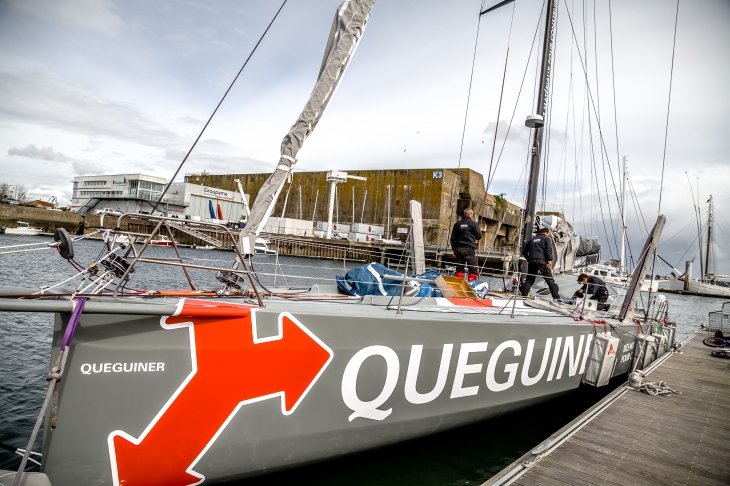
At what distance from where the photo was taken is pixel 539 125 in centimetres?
660

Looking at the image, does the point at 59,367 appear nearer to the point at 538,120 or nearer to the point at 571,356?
the point at 571,356

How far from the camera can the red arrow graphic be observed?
245cm

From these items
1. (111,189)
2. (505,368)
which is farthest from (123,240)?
(111,189)

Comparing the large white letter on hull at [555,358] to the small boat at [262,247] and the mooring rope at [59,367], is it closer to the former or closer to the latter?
the small boat at [262,247]

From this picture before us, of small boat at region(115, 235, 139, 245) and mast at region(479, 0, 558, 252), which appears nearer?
small boat at region(115, 235, 139, 245)

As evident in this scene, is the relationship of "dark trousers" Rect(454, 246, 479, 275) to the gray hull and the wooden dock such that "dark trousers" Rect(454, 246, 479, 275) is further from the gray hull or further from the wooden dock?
the wooden dock

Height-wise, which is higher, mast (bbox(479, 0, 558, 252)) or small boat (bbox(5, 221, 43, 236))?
mast (bbox(479, 0, 558, 252))

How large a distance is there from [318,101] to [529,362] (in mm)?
2929

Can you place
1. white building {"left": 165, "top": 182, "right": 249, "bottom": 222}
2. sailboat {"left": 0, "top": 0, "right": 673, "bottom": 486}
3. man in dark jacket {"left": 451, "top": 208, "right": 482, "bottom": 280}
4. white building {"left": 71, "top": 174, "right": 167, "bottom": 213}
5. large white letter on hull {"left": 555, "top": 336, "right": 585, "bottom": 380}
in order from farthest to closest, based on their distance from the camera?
white building {"left": 71, "top": 174, "right": 167, "bottom": 213} < white building {"left": 165, "top": 182, "right": 249, "bottom": 222} < man in dark jacket {"left": 451, "top": 208, "right": 482, "bottom": 280} < large white letter on hull {"left": 555, "top": 336, "right": 585, "bottom": 380} < sailboat {"left": 0, "top": 0, "right": 673, "bottom": 486}

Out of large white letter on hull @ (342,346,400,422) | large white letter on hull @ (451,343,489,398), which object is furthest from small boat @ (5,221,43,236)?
large white letter on hull @ (451,343,489,398)

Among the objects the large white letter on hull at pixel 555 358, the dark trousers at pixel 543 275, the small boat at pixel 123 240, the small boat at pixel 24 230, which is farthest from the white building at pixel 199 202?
the small boat at pixel 123 240

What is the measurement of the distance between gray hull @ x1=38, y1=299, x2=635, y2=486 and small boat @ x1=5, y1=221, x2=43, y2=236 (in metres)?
32.7

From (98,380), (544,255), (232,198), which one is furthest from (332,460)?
(232,198)

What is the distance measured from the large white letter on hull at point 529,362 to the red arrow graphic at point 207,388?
90.9 inches
